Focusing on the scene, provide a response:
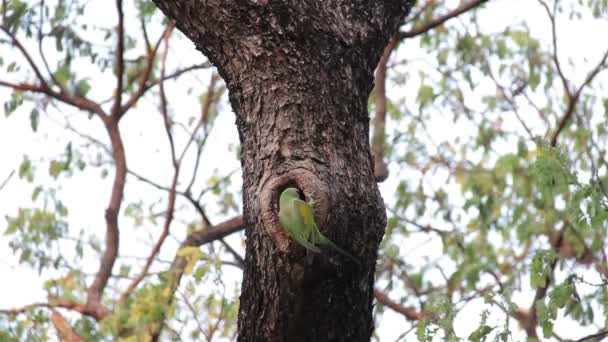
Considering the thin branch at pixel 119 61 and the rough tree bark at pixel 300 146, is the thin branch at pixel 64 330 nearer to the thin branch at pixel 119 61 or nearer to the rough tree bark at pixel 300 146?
the thin branch at pixel 119 61

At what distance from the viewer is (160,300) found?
17.0ft

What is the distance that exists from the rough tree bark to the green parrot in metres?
0.03

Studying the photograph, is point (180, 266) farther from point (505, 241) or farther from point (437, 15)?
point (437, 15)

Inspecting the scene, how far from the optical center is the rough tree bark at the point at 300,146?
2.30 m

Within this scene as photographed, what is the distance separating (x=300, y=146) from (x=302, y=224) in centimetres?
26

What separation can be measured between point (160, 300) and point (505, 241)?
10.3ft

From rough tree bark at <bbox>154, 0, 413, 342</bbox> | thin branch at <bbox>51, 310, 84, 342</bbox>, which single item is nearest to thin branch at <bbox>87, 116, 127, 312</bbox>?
thin branch at <bbox>51, 310, 84, 342</bbox>

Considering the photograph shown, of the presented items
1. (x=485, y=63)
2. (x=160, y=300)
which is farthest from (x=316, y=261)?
(x=485, y=63)

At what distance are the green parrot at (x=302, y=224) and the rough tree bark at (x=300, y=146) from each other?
32 millimetres

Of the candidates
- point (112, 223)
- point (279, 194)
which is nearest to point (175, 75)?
point (112, 223)

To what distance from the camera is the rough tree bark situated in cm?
230

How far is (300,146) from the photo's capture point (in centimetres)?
237

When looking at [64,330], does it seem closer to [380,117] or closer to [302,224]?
[380,117]

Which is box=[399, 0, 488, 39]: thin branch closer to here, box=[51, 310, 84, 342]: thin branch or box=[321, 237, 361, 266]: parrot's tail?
box=[51, 310, 84, 342]: thin branch
